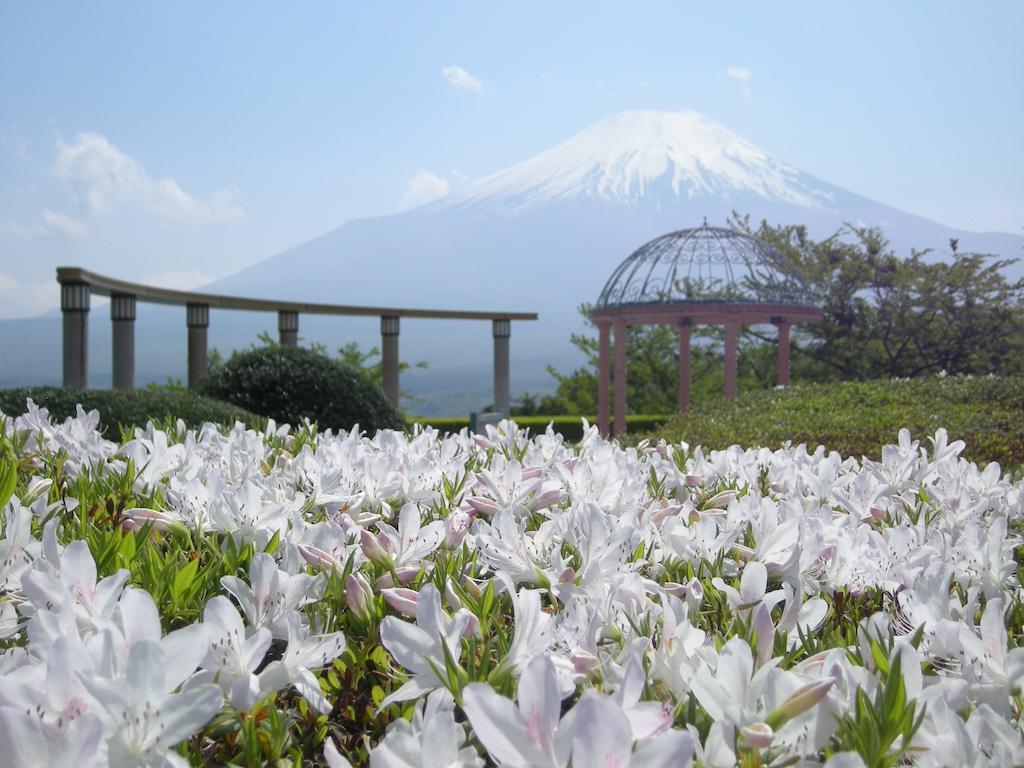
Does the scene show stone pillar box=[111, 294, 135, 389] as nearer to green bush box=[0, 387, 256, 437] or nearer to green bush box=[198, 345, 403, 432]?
green bush box=[198, 345, 403, 432]

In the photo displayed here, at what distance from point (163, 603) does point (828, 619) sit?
1.19m

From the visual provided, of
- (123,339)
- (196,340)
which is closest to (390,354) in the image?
(196,340)

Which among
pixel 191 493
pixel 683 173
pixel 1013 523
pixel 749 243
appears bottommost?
pixel 1013 523

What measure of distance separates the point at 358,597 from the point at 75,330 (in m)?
10.1

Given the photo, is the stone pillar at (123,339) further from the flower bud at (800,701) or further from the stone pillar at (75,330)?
the flower bud at (800,701)

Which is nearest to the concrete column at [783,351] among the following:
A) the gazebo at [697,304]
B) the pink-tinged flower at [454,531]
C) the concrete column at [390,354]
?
the gazebo at [697,304]

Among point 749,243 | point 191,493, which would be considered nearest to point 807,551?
point 191,493

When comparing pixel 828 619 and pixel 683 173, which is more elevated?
pixel 683 173

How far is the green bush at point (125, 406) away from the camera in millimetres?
6008

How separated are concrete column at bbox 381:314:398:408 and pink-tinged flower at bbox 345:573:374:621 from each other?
13415mm

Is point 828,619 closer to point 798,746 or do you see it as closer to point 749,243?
point 798,746

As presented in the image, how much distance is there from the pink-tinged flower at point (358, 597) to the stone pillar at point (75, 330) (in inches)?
390

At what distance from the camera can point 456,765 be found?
953 mm

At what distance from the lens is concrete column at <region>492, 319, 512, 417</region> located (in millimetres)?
17031
